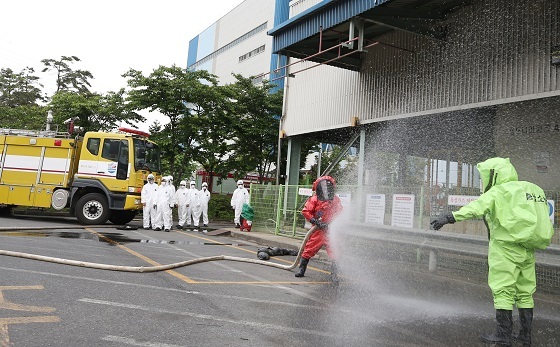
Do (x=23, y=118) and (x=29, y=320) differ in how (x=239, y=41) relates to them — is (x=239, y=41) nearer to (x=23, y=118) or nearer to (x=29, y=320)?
(x=23, y=118)

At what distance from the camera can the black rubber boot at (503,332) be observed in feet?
12.6

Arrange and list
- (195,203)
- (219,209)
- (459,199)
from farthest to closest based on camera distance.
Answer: (219,209) → (195,203) → (459,199)

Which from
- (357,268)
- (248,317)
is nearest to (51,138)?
(357,268)

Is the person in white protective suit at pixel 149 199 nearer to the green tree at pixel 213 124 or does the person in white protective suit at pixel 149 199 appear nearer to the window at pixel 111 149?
the window at pixel 111 149

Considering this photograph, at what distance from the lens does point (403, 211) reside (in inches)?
339

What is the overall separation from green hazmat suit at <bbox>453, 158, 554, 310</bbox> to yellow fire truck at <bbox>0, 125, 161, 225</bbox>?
11.5 metres

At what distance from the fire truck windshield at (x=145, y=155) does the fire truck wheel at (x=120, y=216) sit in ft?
5.98

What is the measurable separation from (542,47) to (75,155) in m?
13.4

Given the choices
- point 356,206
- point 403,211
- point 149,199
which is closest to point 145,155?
point 149,199

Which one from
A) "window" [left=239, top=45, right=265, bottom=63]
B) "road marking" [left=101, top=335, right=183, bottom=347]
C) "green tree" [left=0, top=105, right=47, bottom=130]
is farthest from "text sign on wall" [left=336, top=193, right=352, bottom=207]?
"window" [left=239, top=45, right=265, bottom=63]

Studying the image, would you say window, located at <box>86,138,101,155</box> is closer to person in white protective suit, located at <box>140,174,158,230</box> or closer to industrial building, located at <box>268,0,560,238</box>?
person in white protective suit, located at <box>140,174,158,230</box>

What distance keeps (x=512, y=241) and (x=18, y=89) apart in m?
33.2

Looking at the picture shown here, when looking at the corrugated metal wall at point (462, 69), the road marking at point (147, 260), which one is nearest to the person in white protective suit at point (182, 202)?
the road marking at point (147, 260)

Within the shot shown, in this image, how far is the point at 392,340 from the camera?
3.74 metres
